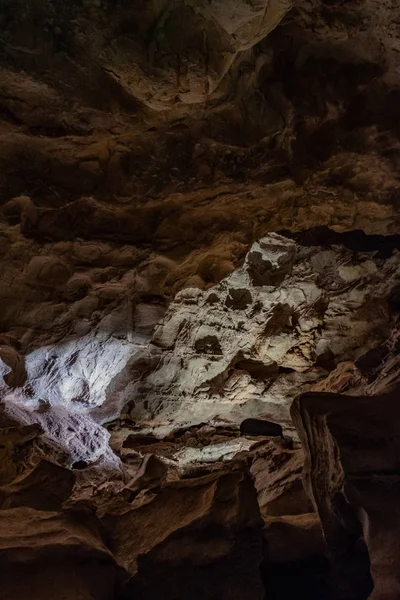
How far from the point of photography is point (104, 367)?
4629mm

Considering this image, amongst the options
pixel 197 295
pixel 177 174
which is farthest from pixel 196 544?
pixel 177 174

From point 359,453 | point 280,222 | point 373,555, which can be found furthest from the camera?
point 280,222

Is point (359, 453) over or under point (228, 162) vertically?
under

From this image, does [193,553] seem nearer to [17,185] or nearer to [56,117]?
[17,185]

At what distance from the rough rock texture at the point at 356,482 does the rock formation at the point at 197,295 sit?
0.05ft

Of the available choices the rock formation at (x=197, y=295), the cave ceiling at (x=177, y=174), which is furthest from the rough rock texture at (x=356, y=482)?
the cave ceiling at (x=177, y=174)

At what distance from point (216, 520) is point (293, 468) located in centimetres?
108

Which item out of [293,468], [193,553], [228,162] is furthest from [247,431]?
[228,162]

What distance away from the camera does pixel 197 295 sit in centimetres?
463

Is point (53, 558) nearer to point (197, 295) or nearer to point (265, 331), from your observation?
point (197, 295)

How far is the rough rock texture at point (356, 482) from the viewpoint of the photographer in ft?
9.30

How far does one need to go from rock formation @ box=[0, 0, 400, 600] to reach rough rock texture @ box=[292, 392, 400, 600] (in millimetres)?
14

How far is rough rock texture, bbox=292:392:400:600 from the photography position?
283 centimetres

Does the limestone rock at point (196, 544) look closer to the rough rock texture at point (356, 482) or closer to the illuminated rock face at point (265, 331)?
the illuminated rock face at point (265, 331)
